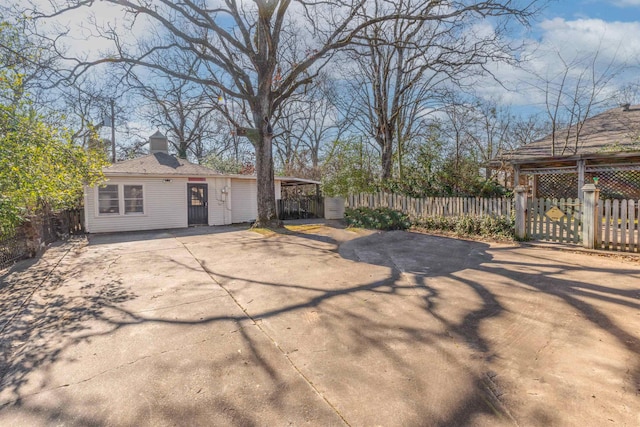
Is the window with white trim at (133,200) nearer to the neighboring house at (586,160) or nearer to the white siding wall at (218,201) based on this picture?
the white siding wall at (218,201)

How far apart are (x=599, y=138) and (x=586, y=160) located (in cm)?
557

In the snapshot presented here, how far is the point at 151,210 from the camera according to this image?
1223 cm

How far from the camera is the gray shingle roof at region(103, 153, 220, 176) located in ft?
38.1

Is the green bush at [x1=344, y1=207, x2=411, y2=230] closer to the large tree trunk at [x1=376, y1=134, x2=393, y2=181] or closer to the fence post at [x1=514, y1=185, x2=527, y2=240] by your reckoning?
the fence post at [x1=514, y1=185, x2=527, y2=240]

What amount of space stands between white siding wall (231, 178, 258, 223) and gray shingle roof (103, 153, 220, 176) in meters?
1.53

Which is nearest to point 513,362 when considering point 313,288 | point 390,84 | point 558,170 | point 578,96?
point 313,288

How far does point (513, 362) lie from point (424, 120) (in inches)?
629

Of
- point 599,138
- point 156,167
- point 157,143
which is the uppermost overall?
point 157,143

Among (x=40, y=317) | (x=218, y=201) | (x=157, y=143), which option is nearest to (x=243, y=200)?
(x=218, y=201)

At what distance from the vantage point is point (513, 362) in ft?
7.86

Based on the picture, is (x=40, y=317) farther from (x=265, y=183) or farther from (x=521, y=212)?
(x=521, y=212)

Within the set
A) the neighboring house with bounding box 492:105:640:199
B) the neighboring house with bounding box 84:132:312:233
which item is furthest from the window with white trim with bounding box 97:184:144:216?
the neighboring house with bounding box 492:105:640:199

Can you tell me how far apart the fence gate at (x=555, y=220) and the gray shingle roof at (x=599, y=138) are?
4862mm

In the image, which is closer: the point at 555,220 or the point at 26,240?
the point at 26,240
